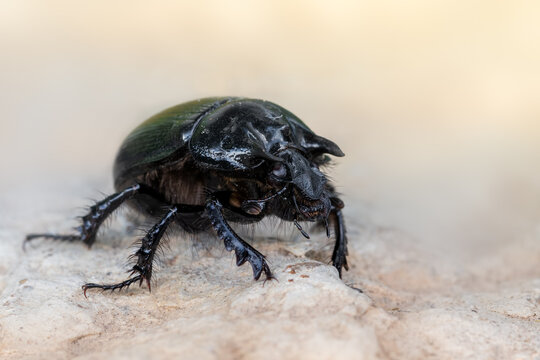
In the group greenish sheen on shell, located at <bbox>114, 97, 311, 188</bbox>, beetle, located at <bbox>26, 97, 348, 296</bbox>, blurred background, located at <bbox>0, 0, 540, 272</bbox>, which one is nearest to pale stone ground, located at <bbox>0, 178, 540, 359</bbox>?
beetle, located at <bbox>26, 97, 348, 296</bbox>

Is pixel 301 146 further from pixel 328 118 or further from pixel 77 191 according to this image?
pixel 328 118

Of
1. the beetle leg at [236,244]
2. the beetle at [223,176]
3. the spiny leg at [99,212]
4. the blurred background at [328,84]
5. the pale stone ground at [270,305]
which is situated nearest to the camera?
the pale stone ground at [270,305]

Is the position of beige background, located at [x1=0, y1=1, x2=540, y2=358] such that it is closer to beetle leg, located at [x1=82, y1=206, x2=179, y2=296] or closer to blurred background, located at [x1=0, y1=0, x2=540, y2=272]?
blurred background, located at [x1=0, y1=0, x2=540, y2=272]

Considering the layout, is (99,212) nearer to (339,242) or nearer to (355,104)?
(339,242)

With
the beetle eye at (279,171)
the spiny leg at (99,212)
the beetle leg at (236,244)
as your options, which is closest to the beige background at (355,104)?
the spiny leg at (99,212)

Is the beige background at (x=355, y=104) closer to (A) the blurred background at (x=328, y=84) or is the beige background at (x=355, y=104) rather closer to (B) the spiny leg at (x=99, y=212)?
(A) the blurred background at (x=328, y=84)

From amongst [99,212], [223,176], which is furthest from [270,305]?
[99,212]
